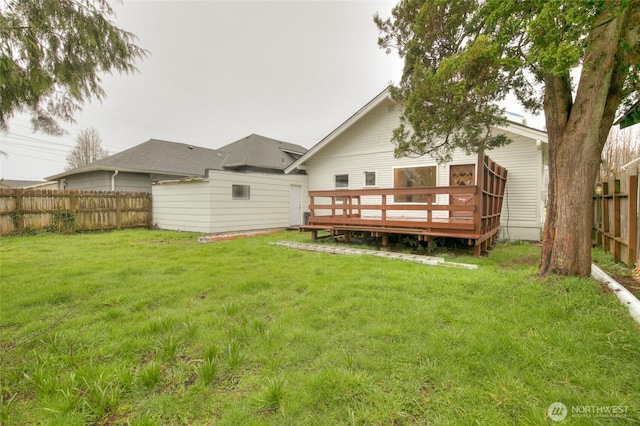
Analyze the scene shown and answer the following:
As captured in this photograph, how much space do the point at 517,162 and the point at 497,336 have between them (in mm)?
7876

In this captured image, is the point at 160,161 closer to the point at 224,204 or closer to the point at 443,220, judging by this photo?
the point at 224,204

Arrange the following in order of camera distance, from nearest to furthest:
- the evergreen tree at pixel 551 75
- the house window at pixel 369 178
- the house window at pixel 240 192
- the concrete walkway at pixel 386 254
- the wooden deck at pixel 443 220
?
the evergreen tree at pixel 551 75
the concrete walkway at pixel 386 254
the wooden deck at pixel 443 220
the house window at pixel 240 192
the house window at pixel 369 178

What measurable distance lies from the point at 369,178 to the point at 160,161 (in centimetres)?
1199

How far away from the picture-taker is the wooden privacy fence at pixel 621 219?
4227 millimetres

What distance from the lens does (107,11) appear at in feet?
14.1

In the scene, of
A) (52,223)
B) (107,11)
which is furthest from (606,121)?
(52,223)

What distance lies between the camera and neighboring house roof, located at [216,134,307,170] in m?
14.7

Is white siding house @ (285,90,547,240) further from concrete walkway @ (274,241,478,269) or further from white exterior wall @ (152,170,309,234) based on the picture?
concrete walkway @ (274,241,478,269)

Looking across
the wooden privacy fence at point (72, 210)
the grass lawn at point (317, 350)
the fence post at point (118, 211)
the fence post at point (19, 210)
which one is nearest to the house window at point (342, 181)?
the grass lawn at point (317, 350)

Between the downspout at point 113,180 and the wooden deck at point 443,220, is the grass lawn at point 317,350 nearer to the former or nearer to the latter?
the wooden deck at point 443,220

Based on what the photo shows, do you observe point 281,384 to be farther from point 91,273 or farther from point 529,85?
point 529,85

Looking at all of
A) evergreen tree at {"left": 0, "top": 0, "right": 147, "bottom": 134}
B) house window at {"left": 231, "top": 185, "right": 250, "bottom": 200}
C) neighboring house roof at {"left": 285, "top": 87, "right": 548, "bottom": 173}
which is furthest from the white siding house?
evergreen tree at {"left": 0, "top": 0, "right": 147, "bottom": 134}

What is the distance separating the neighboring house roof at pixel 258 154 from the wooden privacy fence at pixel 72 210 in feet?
15.4

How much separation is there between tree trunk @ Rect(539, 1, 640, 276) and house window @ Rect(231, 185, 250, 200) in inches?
364
